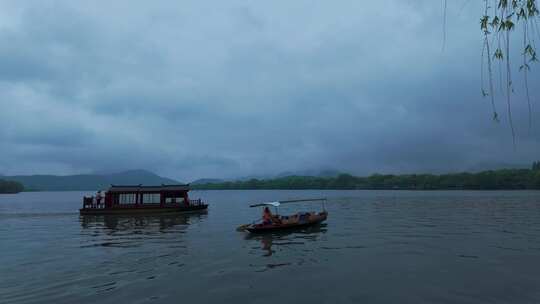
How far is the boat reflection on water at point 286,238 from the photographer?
29.2m

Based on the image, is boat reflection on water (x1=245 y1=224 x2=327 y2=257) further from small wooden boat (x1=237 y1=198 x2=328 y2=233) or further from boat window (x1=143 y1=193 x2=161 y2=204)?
boat window (x1=143 y1=193 x2=161 y2=204)

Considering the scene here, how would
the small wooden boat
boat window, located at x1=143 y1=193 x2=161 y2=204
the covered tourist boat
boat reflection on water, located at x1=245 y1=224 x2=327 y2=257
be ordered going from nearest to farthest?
1. boat reflection on water, located at x1=245 y1=224 x2=327 y2=257
2. the small wooden boat
3. the covered tourist boat
4. boat window, located at x1=143 y1=193 x2=161 y2=204

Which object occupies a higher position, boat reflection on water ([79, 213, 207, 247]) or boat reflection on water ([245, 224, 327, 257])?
boat reflection on water ([79, 213, 207, 247])

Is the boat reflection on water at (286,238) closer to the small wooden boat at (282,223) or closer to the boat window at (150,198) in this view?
the small wooden boat at (282,223)

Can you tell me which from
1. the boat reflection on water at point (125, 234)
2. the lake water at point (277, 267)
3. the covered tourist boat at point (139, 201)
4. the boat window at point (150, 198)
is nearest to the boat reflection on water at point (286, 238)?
the lake water at point (277, 267)

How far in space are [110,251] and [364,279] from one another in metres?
20.0

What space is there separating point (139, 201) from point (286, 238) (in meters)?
39.3

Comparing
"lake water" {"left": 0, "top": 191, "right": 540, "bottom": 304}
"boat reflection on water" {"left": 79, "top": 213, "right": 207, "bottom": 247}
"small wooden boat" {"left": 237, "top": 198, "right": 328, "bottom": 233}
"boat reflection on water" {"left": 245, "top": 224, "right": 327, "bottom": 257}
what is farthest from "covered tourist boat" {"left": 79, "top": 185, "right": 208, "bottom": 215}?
"boat reflection on water" {"left": 245, "top": 224, "right": 327, "bottom": 257}

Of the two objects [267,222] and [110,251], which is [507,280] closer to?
[267,222]

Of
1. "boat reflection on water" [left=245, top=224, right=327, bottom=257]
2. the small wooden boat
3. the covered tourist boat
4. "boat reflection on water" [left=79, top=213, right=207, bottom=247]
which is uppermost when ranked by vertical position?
the covered tourist boat

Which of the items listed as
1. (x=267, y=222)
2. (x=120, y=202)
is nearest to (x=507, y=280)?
(x=267, y=222)

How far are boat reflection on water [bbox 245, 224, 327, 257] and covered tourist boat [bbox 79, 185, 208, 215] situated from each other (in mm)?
30518

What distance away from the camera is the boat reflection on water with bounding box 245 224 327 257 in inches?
1151

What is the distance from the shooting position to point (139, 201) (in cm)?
6488
